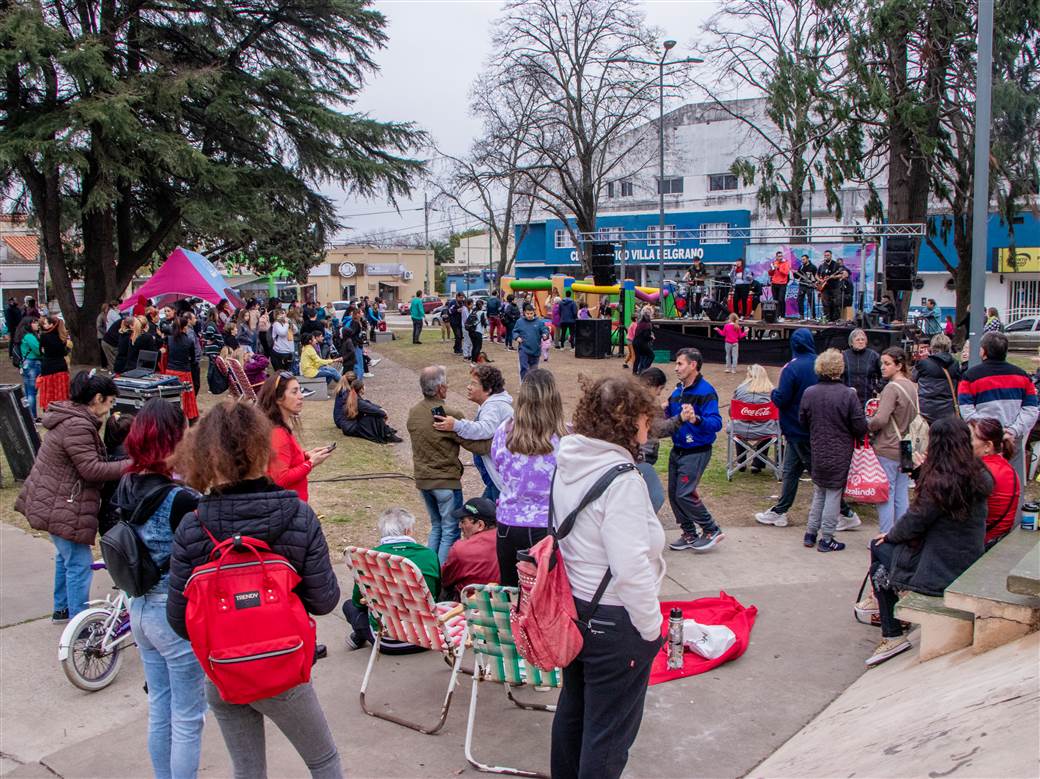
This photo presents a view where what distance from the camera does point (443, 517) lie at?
249 inches

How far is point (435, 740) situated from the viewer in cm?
415

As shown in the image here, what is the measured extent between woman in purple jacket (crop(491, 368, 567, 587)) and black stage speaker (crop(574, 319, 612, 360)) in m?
18.9

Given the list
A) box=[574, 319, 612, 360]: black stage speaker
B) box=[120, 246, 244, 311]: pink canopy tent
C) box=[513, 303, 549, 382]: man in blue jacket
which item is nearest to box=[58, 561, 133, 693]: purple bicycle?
box=[513, 303, 549, 382]: man in blue jacket

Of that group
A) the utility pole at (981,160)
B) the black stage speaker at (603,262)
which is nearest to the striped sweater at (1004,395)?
the utility pole at (981,160)

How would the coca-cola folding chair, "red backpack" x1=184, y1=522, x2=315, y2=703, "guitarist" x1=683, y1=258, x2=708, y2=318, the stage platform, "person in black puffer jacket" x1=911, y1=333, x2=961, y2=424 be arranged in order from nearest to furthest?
"red backpack" x1=184, y1=522, x2=315, y2=703
"person in black puffer jacket" x1=911, y1=333, x2=961, y2=424
the coca-cola folding chair
the stage platform
"guitarist" x1=683, y1=258, x2=708, y2=318

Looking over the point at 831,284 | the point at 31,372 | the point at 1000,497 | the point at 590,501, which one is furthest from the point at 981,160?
the point at 831,284

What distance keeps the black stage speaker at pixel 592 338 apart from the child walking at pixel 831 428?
16446mm

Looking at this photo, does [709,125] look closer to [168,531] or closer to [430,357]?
[430,357]

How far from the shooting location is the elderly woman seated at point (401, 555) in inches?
188

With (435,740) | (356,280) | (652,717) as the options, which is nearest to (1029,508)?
(652,717)

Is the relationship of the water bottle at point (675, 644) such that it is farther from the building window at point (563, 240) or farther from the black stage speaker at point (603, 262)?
the building window at point (563, 240)

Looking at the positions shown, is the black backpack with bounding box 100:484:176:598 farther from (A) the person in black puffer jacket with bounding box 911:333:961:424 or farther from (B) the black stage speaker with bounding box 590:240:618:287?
(B) the black stage speaker with bounding box 590:240:618:287

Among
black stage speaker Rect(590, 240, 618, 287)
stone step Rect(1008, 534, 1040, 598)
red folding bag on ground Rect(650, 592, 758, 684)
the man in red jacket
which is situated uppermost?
black stage speaker Rect(590, 240, 618, 287)

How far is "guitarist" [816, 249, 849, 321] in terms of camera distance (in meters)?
21.7
